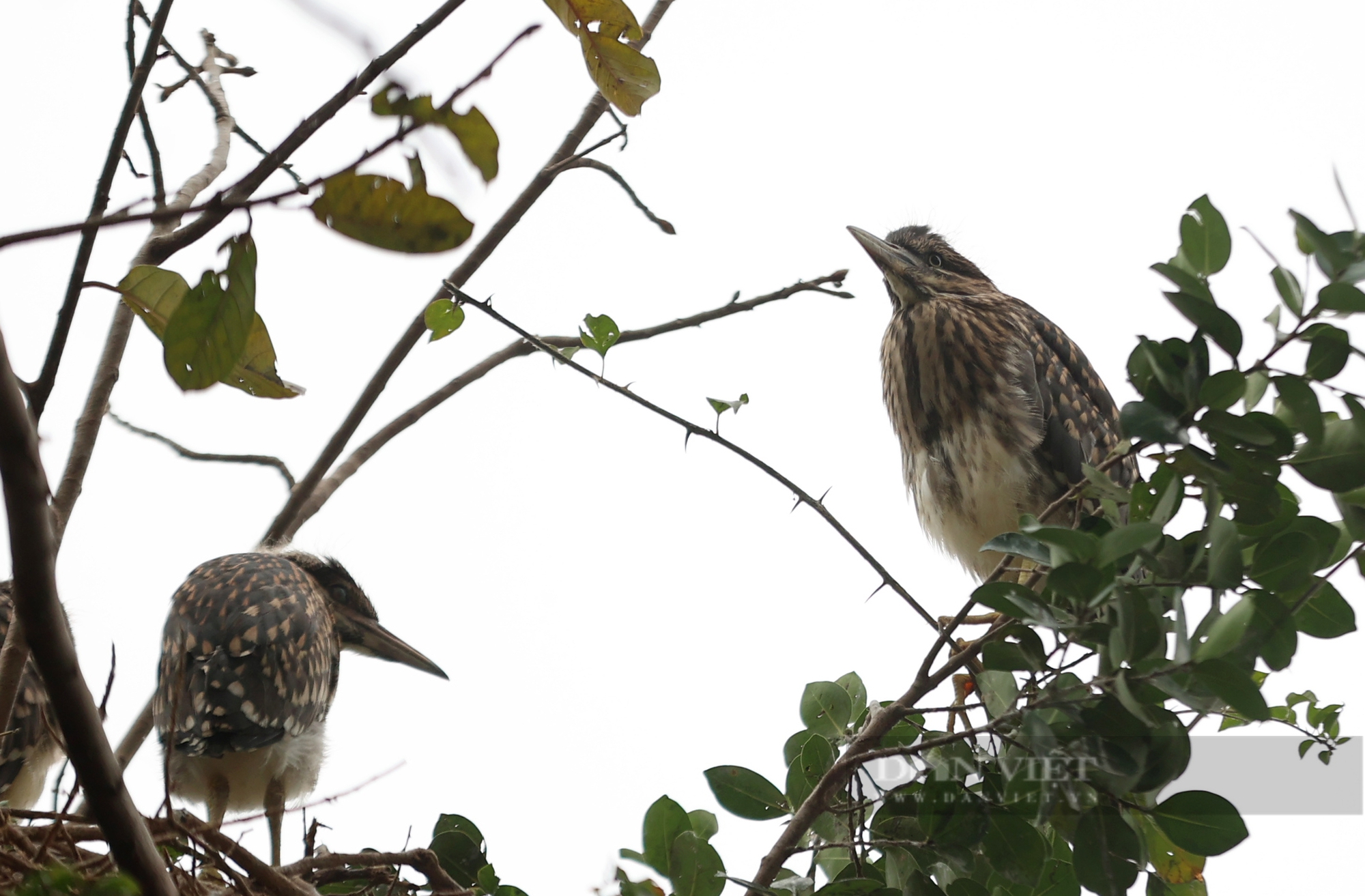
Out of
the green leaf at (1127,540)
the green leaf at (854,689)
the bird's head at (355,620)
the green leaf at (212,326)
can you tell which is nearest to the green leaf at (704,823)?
the green leaf at (854,689)

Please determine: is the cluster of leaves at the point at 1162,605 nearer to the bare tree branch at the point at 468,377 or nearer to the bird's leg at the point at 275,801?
the bare tree branch at the point at 468,377

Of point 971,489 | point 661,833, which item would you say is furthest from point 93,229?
point 971,489

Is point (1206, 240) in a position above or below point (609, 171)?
below

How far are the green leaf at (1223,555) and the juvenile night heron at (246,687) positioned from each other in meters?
1.91

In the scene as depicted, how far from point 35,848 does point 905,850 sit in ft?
3.46

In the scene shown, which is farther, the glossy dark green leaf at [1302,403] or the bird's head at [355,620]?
the bird's head at [355,620]

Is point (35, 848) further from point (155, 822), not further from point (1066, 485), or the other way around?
point (1066, 485)

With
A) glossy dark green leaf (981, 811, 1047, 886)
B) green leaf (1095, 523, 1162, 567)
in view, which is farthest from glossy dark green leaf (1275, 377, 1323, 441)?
glossy dark green leaf (981, 811, 1047, 886)

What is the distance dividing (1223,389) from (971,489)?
174cm

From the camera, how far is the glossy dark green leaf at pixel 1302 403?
1229 mm

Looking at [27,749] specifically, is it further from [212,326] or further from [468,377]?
[212,326]

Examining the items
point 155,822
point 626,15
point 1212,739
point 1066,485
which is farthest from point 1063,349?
point 155,822

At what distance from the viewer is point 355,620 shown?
325cm

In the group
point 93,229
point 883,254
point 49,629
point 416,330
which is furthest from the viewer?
point 883,254
